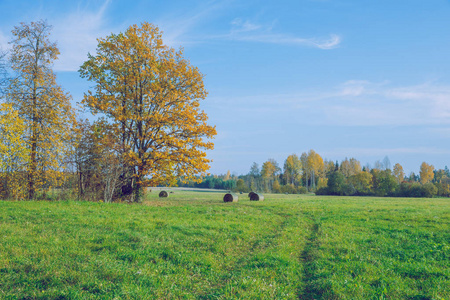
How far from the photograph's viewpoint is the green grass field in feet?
21.3

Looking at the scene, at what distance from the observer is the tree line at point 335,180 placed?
76.2m

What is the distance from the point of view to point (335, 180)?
8175 centimetres

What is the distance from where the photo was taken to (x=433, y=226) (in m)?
15.6

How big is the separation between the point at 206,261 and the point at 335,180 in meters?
80.1

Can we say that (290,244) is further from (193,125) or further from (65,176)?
(65,176)

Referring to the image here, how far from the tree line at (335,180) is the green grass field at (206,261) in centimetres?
4813

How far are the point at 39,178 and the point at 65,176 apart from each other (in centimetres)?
205

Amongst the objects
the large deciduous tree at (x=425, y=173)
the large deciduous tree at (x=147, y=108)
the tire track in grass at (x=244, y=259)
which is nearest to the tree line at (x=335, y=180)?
the large deciduous tree at (x=425, y=173)

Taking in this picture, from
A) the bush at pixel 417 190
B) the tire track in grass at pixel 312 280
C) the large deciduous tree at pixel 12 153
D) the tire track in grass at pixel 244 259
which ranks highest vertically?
the large deciduous tree at pixel 12 153

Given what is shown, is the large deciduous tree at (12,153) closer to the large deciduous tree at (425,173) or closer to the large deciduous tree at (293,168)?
the large deciduous tree at (293,168)

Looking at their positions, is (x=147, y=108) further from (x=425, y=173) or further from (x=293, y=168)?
(x=425, y=173)

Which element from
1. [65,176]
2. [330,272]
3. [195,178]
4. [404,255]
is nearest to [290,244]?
[330,272]

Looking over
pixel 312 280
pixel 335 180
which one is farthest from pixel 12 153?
pixel 335 180

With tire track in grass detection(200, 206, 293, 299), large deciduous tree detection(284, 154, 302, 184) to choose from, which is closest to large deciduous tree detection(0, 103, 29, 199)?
tire track in grass detection(200, 206, 293, 299)
